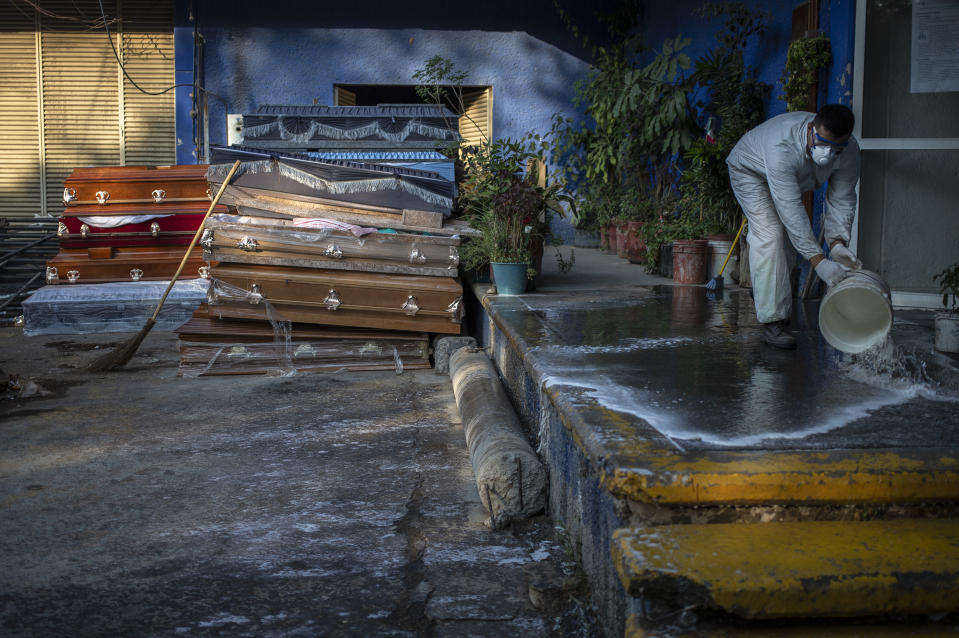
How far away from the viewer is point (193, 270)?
8344 millimetres

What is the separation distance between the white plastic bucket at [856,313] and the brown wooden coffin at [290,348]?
3.34 m

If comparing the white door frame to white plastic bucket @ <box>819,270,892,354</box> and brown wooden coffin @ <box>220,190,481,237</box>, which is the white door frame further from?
brown wooden coffin @ <box>220,190,481,237</box>

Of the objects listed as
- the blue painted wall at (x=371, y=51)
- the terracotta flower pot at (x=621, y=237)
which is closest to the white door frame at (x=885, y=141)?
the terracotta flower pot at (x=621, y=237)

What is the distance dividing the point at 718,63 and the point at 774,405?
20.4ft

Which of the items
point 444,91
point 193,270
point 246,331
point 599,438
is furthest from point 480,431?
point 444,91

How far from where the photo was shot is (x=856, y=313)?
386cm

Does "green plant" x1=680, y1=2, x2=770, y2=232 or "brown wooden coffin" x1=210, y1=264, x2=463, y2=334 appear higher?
"green plant" x1=680, y1=2, x2=770, y2=232

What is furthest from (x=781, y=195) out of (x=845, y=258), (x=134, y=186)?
(x=134, y=186)

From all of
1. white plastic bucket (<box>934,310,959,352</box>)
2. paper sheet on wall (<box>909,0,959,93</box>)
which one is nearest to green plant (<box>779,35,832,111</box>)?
paper sheet on wall (<box>909,0,959,93</box>)

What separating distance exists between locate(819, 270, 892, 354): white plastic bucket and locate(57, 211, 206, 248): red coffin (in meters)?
6.05

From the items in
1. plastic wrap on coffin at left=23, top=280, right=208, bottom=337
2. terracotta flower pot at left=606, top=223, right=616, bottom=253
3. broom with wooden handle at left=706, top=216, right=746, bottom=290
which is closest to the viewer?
broom with wooden handle at left=706, top=216, right=746, bottom=290

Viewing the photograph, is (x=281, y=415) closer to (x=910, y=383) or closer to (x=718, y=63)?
(x=910, y=383)

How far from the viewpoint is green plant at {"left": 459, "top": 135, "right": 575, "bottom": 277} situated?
20.5 feet

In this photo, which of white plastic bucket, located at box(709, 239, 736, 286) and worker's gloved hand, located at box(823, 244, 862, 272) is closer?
worker's gloved hand, located at box(823, 244, 862, 272)
